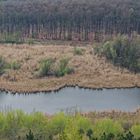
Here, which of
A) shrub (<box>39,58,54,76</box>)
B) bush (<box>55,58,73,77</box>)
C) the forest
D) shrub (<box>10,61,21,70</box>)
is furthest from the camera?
the forest

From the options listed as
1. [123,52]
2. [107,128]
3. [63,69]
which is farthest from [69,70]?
[107,128]

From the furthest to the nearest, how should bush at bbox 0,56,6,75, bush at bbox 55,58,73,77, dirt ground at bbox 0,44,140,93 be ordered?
1. bush at bbox 0,56,6,75
2. bush at bbox 55,58,73,77
3. dirt ground at bbox 0,44,140,93

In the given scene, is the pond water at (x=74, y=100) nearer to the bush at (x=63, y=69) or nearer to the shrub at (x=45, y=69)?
the bush at (x=63, y=69)

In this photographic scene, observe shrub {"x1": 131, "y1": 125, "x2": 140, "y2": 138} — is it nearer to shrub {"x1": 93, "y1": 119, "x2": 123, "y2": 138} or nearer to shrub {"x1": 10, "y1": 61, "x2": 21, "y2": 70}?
shrub {"x1": 93, "y1": 119, "x2": 123, "y2": 138}

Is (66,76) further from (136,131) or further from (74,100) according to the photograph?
(136,131)

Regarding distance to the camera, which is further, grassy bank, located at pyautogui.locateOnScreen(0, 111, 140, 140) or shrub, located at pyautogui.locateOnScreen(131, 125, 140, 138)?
shrub, located at pyautogui.locateOnScreen(131, 125, 140, 138)

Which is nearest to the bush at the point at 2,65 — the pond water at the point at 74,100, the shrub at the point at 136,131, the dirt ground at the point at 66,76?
the dirt ground at the point at 66,76

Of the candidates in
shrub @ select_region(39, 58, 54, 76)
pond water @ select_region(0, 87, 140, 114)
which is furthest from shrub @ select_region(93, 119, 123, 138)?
shrub @ select_region(39, 58, 54, 76)
